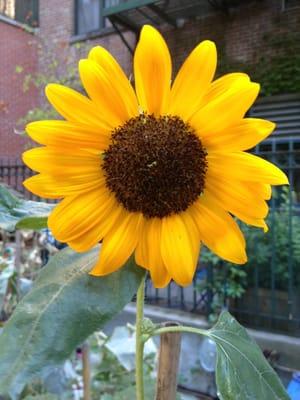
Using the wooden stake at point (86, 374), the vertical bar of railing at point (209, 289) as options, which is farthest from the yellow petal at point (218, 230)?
the vertical bar of railing at point (209, 289)

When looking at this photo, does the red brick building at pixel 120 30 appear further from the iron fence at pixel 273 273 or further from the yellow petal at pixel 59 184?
the yellow petal at pixel 59 184

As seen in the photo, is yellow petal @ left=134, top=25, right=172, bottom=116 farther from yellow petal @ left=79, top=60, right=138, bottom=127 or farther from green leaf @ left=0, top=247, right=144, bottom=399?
green leaf @ left=0, top=247, right=144, bottom=399

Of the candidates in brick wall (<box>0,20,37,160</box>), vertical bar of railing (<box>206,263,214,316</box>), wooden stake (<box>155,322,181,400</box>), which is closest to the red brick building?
brick wall (<box>0,20,37,160</box>)

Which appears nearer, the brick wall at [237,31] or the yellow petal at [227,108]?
the yellow petal at [227,108]

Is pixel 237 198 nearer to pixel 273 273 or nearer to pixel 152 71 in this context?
pixel 152 71

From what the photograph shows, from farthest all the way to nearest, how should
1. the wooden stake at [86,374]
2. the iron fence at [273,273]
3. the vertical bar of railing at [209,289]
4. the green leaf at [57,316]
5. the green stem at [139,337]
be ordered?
the vertical bar of railing at [209,289], the iron fence at [273,273], the wooden stake at [86,374], the green stem at [139,337], the green leaf at [57,316]

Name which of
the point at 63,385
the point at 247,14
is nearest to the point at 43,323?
the point at 63,385
